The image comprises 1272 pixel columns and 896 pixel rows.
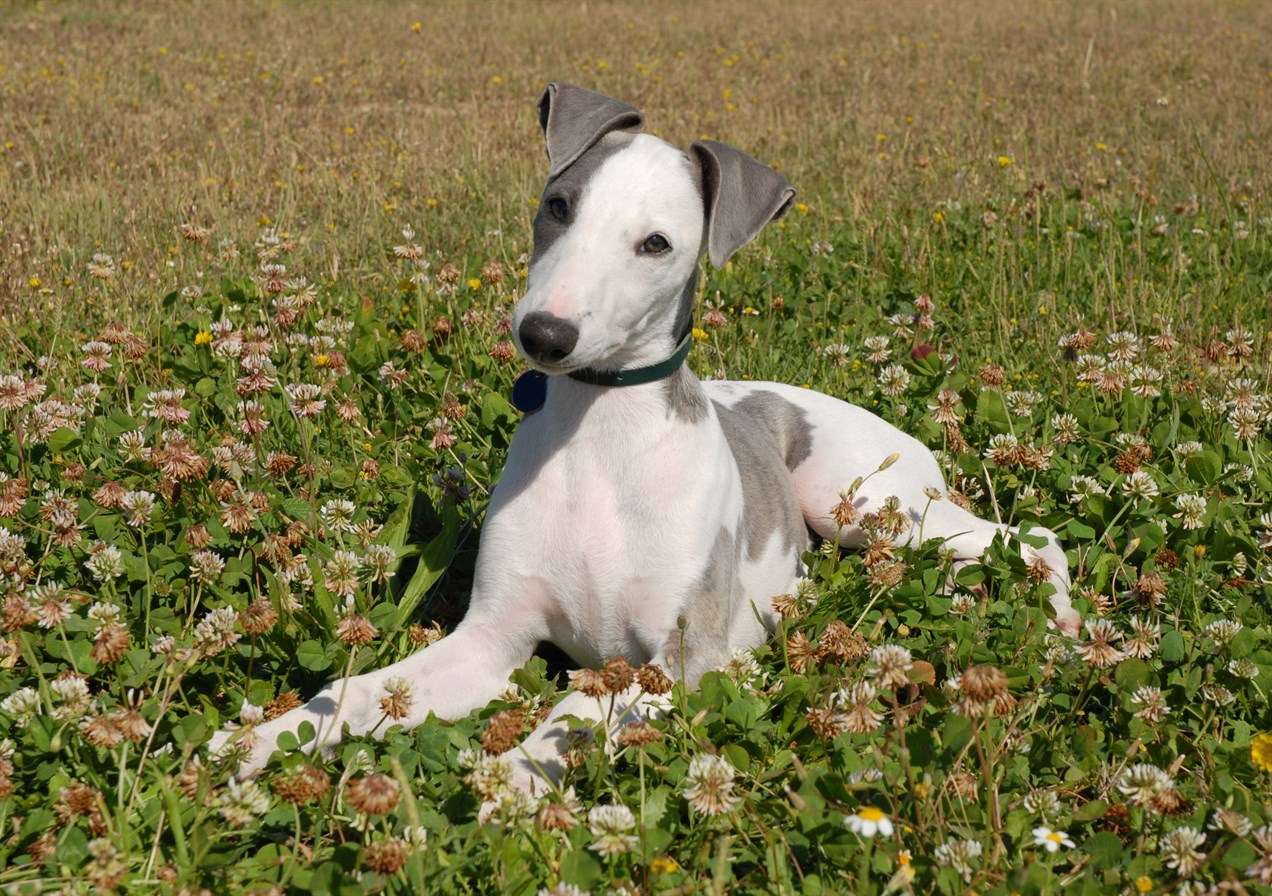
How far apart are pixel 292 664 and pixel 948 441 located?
2.63 meters

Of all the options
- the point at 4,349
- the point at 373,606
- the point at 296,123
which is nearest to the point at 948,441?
the point at 373,606

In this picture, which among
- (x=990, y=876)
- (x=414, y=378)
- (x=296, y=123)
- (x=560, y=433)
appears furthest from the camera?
(x=296, y=123)

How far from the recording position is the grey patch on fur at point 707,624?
11.3 feet

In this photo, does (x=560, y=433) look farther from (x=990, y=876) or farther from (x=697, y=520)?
(x=990, y=876)

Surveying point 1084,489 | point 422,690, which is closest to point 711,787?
point 422,690

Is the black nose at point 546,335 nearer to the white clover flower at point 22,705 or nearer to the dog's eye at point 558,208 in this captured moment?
the dog's eye at point 558,208

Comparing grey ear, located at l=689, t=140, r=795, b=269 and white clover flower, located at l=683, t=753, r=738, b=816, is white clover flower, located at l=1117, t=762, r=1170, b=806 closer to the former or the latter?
white clover flower, located at l=683, t=753, r=738, b=816

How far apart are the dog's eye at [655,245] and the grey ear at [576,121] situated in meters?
0.38

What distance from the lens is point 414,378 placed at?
17.7 feet

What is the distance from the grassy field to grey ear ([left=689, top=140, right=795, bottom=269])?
3.57 feet

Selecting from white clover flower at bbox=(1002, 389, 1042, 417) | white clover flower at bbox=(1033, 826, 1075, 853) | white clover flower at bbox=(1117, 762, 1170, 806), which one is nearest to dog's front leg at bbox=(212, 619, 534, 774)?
white clover flower at bbox=(1033, 826, 1075, 853)

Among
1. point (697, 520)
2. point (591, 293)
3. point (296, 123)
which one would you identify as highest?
point (591, 293)

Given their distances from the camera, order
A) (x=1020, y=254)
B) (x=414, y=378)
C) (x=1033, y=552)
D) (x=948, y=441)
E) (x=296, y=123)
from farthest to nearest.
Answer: (x=296, y=123) < (x=1020, y=254) < (x=414, y=378) < (x=948, y=441) < (x=1033, y=552)

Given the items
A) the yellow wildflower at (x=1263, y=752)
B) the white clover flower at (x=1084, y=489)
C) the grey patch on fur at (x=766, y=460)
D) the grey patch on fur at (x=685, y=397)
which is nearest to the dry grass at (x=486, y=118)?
the white clover flower at (x=1084, y=489)
